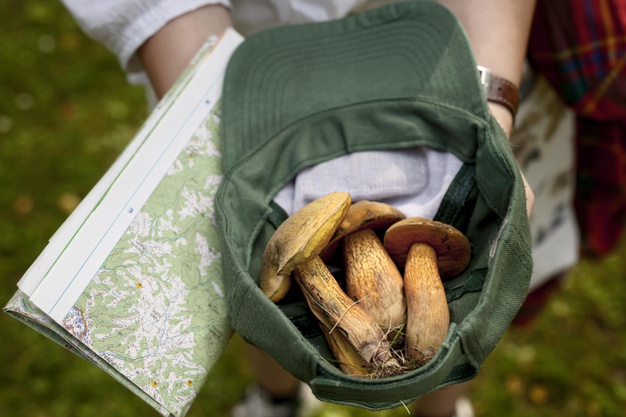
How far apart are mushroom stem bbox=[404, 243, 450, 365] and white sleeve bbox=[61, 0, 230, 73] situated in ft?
2.26

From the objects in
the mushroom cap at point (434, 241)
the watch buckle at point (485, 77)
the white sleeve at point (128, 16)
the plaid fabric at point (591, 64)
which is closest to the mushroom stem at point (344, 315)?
the mushroom cap at point (434, 241)

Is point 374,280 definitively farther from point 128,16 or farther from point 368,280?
point 128,16

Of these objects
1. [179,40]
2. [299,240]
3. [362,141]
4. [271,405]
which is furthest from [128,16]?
[271,405]

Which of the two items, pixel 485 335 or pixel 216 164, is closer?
pixel 485 335

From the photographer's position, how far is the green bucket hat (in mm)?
875

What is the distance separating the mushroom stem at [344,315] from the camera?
872mm

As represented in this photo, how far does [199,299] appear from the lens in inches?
40.1

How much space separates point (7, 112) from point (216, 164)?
2.09m

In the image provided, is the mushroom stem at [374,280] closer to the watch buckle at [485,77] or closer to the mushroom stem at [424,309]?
the mushroom stem at [424,309]

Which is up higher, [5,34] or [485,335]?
[485,335]

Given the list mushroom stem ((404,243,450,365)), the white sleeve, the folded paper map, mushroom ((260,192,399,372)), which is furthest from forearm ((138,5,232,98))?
mushroom stem ((404,243,450,365))

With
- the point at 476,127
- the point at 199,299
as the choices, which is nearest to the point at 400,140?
the point at 476,127

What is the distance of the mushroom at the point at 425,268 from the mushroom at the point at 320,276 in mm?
49

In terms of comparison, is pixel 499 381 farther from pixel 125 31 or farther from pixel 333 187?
pixel 125 31
